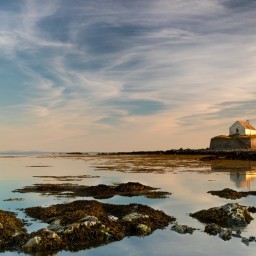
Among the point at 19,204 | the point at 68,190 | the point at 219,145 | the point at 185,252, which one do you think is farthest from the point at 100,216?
the point at 219,145

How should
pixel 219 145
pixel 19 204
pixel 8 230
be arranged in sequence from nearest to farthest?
1. pixel 8 230
2. pixel 19 204
3. pixel 219 145

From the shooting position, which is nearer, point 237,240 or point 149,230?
point 237,240

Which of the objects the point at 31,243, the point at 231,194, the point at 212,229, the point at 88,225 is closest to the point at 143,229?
the point at 88,225

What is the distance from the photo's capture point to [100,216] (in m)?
18.0

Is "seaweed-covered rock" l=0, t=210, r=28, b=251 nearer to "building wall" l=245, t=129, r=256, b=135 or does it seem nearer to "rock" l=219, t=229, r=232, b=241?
"rock" l=219, t=229, r=232, b=241

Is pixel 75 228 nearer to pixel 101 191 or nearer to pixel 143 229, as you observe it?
pixel 143 229

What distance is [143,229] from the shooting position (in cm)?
1617

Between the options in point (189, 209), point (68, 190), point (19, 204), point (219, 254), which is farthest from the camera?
point (68, 190)

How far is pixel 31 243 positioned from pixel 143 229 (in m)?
4.77

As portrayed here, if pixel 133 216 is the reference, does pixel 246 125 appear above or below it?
above

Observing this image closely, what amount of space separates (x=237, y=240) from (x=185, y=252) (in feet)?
8.05

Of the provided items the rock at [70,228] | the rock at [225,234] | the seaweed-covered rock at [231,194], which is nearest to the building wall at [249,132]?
the seaweed-covered rock at [231,194]

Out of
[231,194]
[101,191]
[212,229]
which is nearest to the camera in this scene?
[212,229]

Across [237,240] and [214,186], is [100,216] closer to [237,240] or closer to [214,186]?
[237,240]
